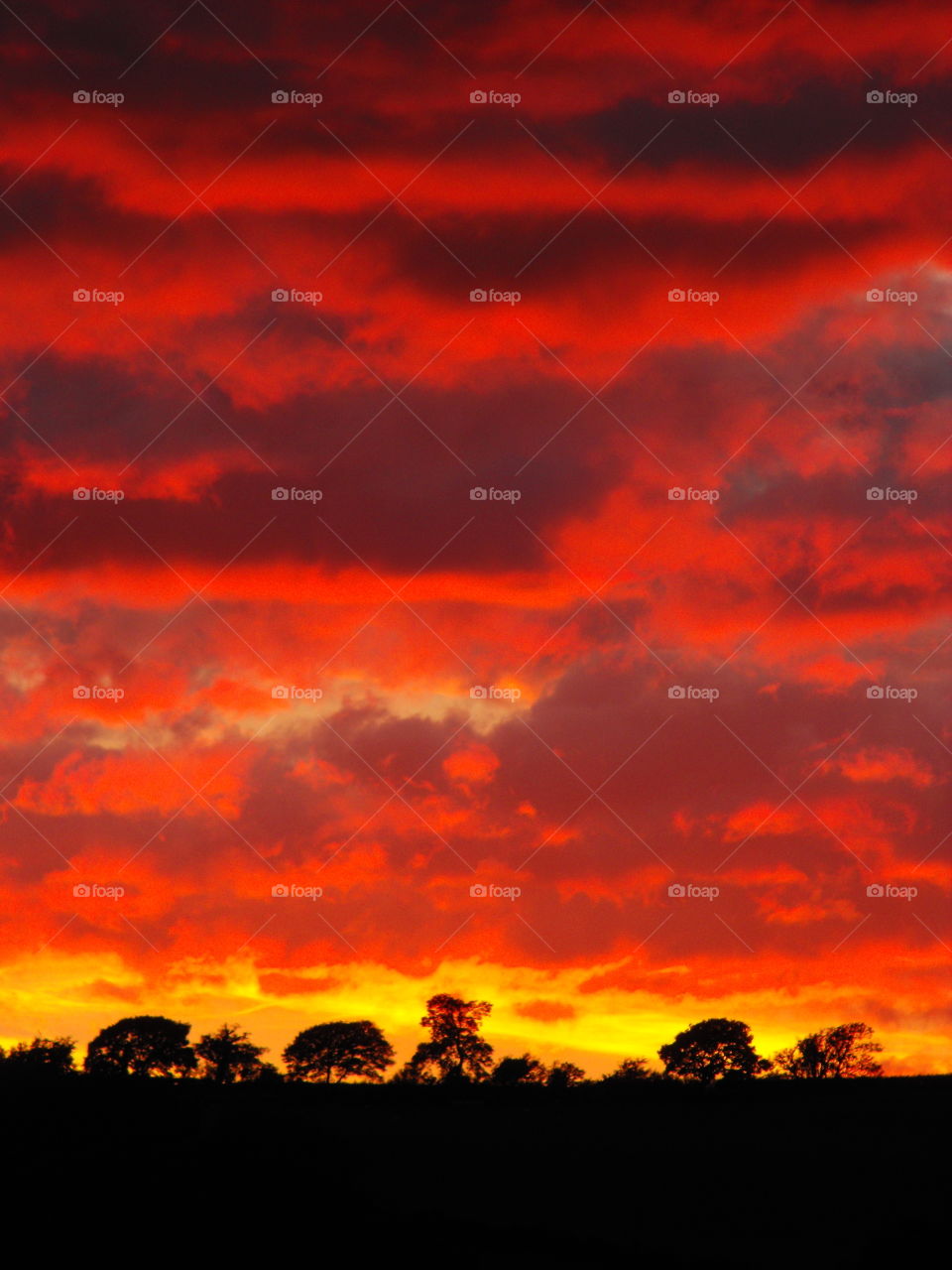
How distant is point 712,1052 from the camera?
182m

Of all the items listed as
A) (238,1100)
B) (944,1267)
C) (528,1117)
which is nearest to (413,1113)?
(528,1117)

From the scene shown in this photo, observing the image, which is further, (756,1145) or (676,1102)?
(676,1102)

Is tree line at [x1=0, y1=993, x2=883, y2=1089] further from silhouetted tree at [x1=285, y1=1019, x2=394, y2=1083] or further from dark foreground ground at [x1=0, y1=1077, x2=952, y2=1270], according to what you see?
dark foreground ground at [x1=0, y1=1077, x2=952, y2=1270]

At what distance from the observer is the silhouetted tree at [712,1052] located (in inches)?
7003

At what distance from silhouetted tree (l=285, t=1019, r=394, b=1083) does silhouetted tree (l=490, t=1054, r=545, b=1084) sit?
15.8 meters

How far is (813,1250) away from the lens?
49875 millimetres

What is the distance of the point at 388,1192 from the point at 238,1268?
8779 millimetres

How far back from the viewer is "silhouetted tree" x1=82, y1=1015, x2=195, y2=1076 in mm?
172375

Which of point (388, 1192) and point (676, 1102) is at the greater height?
point (676, 1102)

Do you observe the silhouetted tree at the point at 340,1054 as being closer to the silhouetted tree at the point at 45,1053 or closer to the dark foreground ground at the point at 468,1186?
the silhouetted tree at the point at 45,1053

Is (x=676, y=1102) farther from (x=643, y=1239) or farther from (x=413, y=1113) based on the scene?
(x=643, y=1239)

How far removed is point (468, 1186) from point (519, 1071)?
5405 inches

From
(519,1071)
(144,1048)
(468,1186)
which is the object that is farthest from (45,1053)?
(468,1186)

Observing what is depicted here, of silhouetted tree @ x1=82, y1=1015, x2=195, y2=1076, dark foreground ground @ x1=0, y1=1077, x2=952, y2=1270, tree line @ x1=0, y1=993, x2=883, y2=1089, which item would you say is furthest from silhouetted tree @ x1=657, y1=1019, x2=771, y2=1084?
dark foreground ground @ x1=0, y1=1077, x2=952, y2=1270
